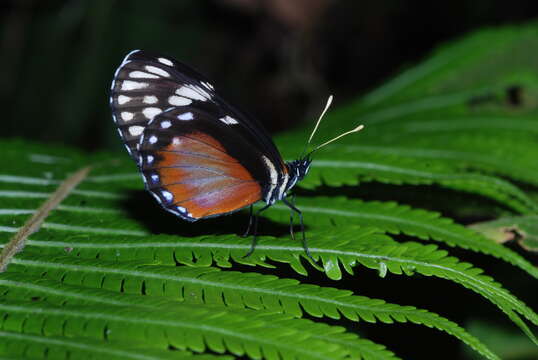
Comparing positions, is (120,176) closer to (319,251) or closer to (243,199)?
(243,199)

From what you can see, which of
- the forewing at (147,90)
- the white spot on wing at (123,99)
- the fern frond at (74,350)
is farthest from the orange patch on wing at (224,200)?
the fern frond at (74,350)


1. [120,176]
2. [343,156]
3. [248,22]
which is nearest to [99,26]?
[248,22]

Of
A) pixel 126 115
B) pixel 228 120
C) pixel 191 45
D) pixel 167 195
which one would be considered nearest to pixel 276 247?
pixel 167 195

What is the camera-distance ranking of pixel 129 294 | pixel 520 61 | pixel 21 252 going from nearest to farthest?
A: pixel 129 294 < pixel 21 252 < pixel 520 61

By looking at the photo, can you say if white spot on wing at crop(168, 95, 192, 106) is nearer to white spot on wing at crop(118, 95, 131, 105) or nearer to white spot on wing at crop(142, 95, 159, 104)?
white spot on wing at crop(142, 95, 159, 104)

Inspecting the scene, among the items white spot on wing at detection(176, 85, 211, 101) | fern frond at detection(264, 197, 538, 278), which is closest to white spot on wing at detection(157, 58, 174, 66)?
white spot on wing at detection(176, 85, 211, 101)

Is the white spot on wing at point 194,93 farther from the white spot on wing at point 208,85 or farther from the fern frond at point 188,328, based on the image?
the fern frond at point 188,328
